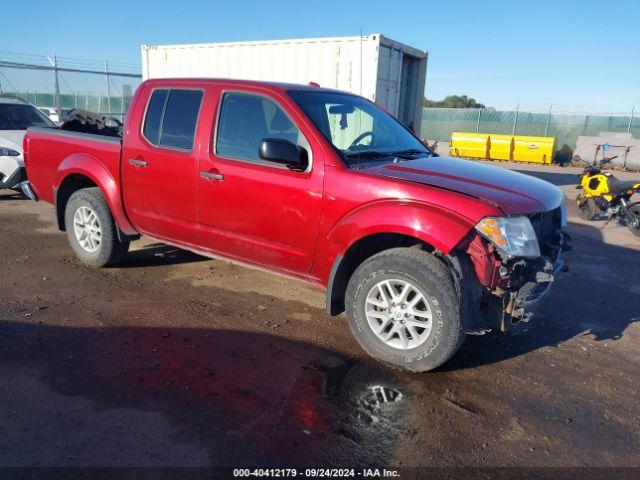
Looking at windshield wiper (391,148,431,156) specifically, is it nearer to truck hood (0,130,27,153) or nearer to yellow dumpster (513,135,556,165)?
truck hood (0,130,27,153)

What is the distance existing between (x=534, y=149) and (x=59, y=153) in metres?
21.4

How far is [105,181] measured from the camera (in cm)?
511

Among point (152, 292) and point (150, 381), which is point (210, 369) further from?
point (152, 292)

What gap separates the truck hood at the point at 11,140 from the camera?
8.47 metres

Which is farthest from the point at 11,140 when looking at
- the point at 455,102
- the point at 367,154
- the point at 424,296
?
the point at 455,102

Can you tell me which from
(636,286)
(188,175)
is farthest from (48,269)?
(636,286)

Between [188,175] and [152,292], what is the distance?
4.15ft

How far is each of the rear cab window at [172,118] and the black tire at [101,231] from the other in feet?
3.22

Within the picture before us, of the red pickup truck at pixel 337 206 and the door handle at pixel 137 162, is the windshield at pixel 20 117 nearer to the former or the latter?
the red pickup truck at pixel 337 206

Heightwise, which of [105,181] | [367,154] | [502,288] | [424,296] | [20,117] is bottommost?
[424,296]

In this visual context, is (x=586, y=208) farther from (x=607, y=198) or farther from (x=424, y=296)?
(x=424, y=296)

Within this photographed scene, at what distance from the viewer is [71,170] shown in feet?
17.6

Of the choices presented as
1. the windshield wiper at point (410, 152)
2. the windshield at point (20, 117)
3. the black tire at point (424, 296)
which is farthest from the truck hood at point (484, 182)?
the windshield at point (20, 117)

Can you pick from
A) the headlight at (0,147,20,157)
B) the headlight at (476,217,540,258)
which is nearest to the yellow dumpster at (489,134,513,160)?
the headlight at (0,147,20,157)
